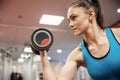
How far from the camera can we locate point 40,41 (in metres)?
1.81

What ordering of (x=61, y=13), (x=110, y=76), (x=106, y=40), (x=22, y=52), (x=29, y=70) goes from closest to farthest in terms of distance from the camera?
1. (x=110, y=76)
2. (x=106, y=40)
3. (x=61, y=13)
4. (x=29, y=70)
5. (x=22, y=52)

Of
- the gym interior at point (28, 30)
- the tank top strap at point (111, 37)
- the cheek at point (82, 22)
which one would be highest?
the gym interior at point (28, 30)

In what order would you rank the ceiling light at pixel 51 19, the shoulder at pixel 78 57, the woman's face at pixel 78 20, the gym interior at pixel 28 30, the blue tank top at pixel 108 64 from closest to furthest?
the blue tank top at pixel 108 64
the woman's face at pixel 78 20
the shoulder at pixel 78 57
the gym interior at pixel 28 30
the ceiling light at pixel 51 19

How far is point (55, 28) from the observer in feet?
21.7

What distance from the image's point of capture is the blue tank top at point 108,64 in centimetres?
155

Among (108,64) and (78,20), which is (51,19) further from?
(108,64)

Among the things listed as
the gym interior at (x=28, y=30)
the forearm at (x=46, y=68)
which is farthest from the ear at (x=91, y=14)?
the gym interior at (x=28, y=30)

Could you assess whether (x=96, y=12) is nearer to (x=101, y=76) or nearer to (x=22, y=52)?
(x=101, y=76)

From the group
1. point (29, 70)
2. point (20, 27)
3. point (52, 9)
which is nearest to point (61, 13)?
point (52, 9)

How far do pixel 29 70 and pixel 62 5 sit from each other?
263cm

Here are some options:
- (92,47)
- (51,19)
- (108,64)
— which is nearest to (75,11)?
(92,47)

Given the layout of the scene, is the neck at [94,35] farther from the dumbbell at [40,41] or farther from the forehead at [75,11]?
the dumbbell at [40,41]

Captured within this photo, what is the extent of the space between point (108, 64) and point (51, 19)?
4521 mm

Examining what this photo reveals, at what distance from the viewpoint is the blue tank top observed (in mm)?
1554
